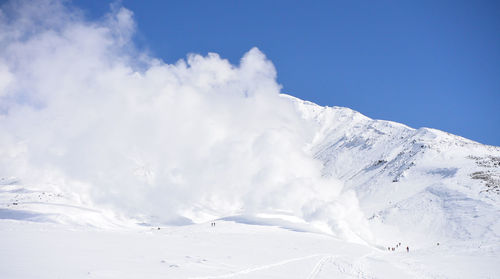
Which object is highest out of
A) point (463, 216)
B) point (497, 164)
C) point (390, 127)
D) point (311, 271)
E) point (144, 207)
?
point (390, 127)

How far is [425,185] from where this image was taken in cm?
8450

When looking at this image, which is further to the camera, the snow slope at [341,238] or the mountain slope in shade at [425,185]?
the mountain slope in shade at [425,185]

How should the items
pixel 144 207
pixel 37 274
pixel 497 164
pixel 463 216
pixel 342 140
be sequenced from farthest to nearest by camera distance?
pixel 342 140, pixel 144 207, pixel 497 164, pixel 463 216, pixel 37 274

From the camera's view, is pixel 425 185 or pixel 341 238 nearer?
pixel 341 238

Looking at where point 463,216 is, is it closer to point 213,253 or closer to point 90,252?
point 213,253

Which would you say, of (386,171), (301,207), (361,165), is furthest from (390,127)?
(301,207)

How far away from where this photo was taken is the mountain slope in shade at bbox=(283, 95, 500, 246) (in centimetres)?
6122

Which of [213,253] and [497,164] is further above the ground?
[497,164]

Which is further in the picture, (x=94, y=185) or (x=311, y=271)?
(x=94, y=185)

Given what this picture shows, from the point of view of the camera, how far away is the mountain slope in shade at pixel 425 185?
61.2m

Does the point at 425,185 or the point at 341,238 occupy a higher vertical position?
the point at 425,185

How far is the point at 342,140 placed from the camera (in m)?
178

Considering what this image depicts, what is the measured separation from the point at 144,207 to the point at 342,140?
356ft

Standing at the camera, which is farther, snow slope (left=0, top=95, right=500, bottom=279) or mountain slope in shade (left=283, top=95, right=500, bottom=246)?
mountain slope in shade (left=283, top=95, right=500, bottom=246)
